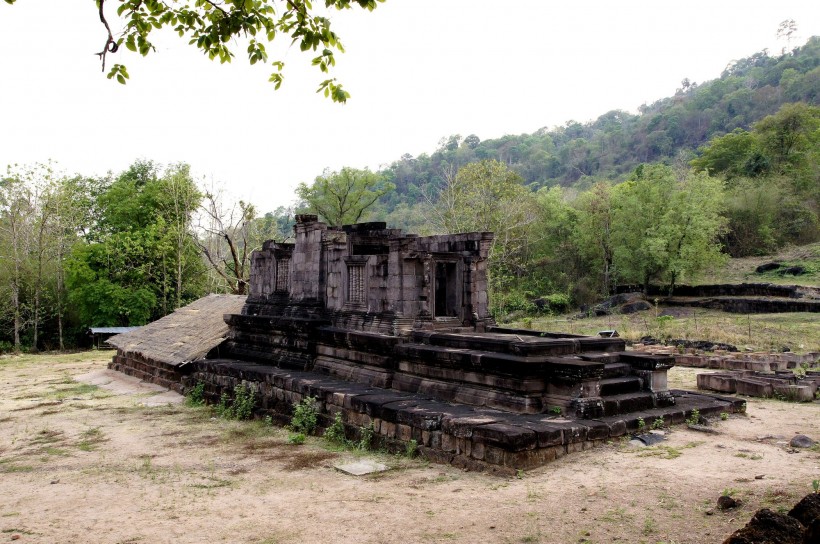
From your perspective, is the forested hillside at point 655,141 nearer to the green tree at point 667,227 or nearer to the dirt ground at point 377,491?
the green tree at point 667,227

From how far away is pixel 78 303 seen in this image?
2447 centimetres

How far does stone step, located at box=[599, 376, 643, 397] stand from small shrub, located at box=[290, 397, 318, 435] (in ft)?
12.6

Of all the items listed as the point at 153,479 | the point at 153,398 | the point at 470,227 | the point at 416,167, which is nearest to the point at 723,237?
the point at 470,227

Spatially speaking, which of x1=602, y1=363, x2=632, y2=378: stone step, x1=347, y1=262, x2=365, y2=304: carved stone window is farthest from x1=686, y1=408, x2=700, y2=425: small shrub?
x1=347, y1=262, x2=365, y2=304: carved stone window

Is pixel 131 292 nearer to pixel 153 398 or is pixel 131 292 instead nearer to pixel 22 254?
pixel 22 254

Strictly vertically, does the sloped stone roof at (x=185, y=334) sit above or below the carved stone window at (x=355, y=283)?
below

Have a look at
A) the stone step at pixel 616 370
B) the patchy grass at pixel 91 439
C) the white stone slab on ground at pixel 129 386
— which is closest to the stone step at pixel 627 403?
the stone step at pixel 616 370

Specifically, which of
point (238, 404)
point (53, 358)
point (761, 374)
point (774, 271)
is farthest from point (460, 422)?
point (774, 271)

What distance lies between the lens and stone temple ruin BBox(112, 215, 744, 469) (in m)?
6.58

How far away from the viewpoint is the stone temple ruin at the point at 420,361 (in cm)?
658

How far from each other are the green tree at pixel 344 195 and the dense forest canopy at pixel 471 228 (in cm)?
9

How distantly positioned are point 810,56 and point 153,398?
269 feet

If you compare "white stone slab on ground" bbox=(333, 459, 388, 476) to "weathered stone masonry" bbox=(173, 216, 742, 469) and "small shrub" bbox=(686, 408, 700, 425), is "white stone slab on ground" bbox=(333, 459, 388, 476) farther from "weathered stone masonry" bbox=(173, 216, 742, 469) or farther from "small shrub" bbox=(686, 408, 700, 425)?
"small shrub" bbox=(686, 408, 700, 425)

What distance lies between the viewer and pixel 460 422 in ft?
20.7
